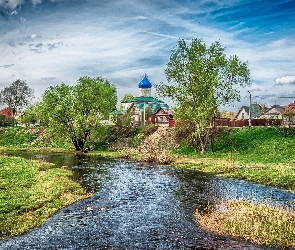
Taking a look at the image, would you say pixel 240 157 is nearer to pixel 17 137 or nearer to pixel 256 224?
pixel 256 224

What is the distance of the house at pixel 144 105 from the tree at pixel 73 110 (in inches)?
1273

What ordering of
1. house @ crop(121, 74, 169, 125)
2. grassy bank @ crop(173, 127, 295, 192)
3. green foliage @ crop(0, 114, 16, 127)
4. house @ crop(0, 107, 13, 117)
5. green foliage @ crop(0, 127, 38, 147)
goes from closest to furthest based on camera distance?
grassy bank @ crop(173, 127, 295, 192), green foliage @ crop(0, 127, 38, 147), house @ crop(121, 74, 169, 125), green foliage @ crop(0, 114, 16, 127), house @ crop(0, 107, 13, 117)

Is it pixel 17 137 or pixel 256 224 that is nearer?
pixel 256 224

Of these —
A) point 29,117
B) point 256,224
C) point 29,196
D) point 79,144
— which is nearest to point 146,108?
point 79,144

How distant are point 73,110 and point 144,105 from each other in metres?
42.4

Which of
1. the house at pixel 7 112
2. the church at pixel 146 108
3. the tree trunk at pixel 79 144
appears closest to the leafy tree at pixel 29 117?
the house at pixel 7 112

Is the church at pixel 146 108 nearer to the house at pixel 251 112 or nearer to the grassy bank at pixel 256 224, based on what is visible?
the house at pixel 251 112

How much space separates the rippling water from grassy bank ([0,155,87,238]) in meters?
0.91

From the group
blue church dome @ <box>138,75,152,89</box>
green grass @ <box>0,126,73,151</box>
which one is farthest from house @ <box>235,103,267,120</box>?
green grass @ <box>0,126,73,151</box>

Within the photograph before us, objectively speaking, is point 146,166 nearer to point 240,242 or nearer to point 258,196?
point 258,196

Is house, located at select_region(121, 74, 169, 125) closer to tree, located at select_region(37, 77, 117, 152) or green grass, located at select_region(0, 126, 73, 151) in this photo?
green grass, located at select_region(0, 126, 73, 151)

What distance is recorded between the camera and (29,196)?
25.9 metres

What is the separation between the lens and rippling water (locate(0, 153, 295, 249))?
17.2 m

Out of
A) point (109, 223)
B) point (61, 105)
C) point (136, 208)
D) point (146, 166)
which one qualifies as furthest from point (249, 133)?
point (109, 223)
